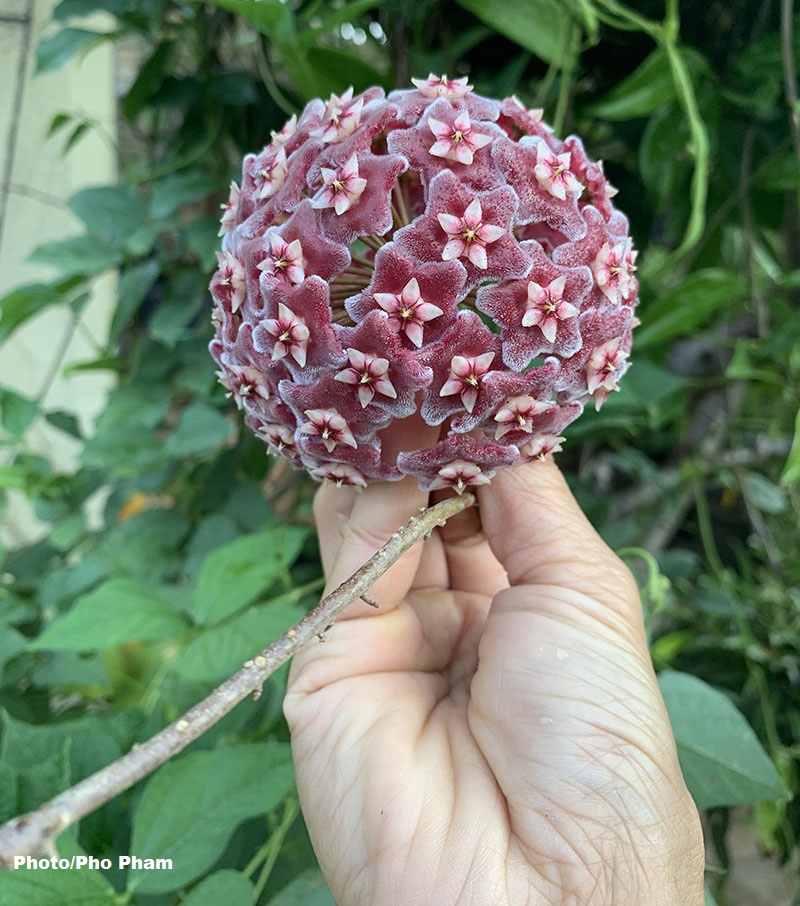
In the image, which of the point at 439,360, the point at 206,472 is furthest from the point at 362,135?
the point at 206,472

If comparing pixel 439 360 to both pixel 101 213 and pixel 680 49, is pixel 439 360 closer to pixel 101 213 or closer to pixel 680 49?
pixel 680 49

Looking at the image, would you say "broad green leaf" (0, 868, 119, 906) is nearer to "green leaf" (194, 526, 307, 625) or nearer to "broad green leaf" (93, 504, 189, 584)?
"green leaf" (194, 526, 307, 625)

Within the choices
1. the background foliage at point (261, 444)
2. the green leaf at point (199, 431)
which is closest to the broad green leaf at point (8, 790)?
the background foliage at point (261, 444)

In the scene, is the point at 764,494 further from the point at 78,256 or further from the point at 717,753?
the point at 78,256

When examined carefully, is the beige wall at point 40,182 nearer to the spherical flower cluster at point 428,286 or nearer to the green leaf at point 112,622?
the green leaf at point 112,622

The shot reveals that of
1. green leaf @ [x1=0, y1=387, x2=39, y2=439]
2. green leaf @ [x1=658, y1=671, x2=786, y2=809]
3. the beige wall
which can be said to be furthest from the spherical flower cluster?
the beige wall
